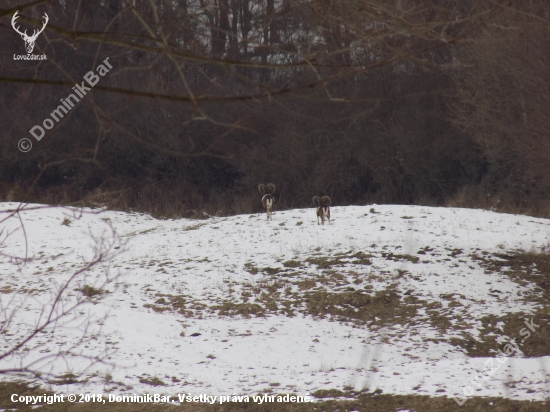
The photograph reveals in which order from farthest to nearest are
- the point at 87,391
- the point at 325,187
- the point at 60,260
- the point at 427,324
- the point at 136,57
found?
the point at 325,187 → the point at 136,57 → the point at 60,260 → the point at 427,324 → the point at 87,391

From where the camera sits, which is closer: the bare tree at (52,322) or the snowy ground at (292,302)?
the snowy ground at (292,302)

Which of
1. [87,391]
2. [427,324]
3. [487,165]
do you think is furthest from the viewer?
[487,165]

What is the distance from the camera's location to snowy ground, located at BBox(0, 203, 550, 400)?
6578 millimetres

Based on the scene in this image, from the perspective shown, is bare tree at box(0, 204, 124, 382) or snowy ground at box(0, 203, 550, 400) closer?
snowy ground at box(0, 203, 550, 400)

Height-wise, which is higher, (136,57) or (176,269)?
(136,57)

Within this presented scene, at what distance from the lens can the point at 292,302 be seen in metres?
9.96

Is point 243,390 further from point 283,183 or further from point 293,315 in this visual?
point 283,183

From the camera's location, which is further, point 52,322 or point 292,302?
point 292,302

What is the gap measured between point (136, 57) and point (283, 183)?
7.67m

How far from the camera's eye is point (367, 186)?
2425 centimetres

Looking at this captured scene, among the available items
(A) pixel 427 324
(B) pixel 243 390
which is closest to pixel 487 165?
(A) pixel 427 324

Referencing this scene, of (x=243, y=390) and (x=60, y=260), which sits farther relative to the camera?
(x=60, y=260)

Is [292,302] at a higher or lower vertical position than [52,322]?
lower

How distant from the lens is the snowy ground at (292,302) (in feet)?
21.6
